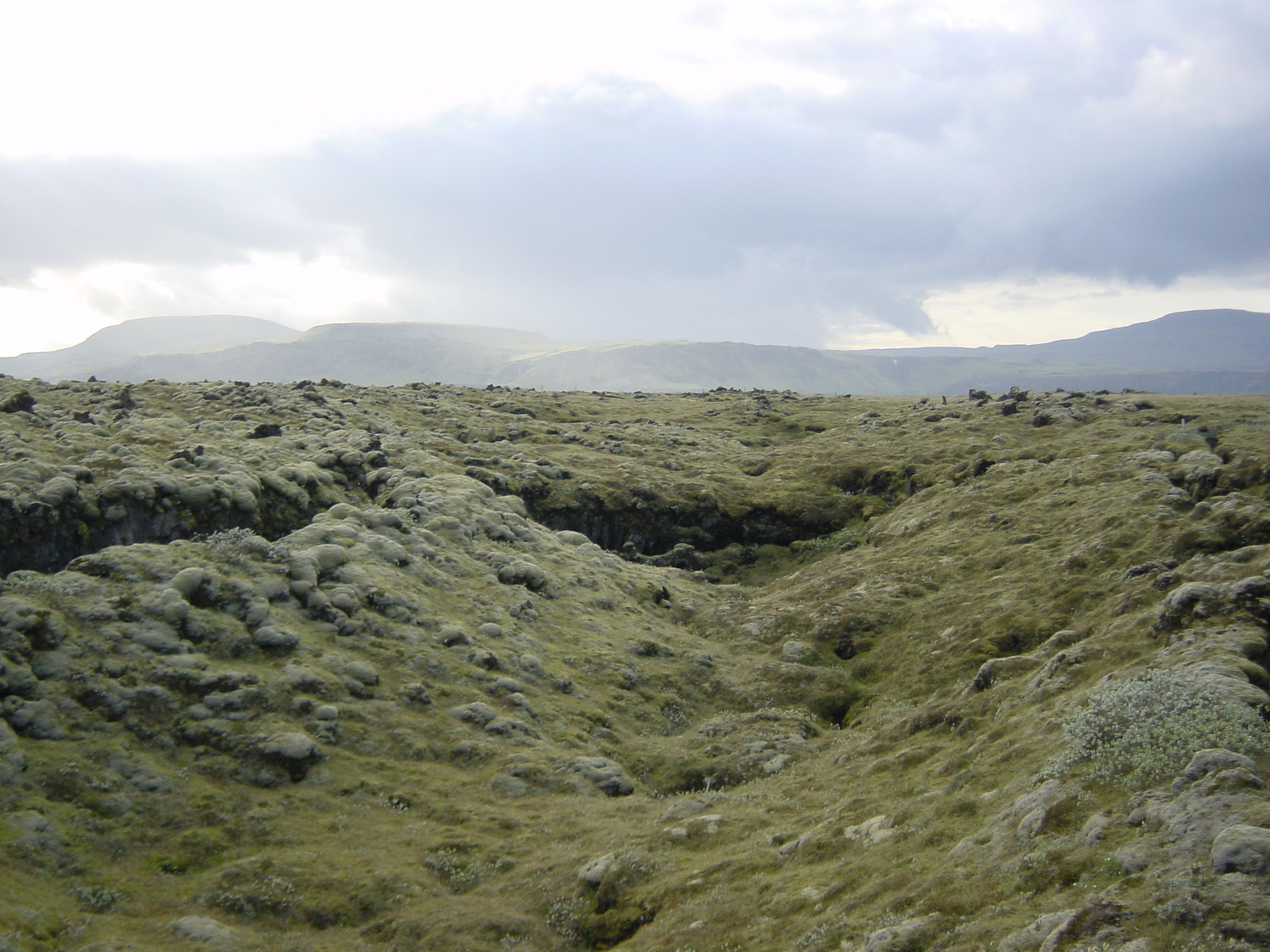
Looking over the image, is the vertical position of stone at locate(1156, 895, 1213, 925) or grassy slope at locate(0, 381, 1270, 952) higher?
stone at locate(1156, 895, 1213, 925)

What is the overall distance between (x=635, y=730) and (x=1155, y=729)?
74.1ft

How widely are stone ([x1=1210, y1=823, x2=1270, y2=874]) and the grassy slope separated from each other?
45cm

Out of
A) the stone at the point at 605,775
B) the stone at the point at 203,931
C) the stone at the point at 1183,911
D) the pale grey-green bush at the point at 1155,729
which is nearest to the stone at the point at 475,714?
the stone at the point at 605,775

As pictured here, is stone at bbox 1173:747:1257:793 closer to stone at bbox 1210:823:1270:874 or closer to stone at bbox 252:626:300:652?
stone at bbox 1210:823:1270:874

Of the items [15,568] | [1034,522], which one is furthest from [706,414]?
[15,568]

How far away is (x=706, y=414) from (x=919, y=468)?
2436 inches

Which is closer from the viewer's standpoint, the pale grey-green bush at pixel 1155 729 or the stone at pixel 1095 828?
the stone at pixel 1095 828

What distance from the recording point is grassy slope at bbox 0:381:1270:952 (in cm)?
1898

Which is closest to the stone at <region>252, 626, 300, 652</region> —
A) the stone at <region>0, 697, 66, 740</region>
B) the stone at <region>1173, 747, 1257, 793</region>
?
the stone at <region>0, 697, 66, 740</region>

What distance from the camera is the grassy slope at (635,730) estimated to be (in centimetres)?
1898

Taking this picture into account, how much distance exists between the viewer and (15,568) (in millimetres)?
36062

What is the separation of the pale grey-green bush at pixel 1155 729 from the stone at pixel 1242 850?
11.4 ft

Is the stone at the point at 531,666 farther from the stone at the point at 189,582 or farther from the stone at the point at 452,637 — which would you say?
the stone at the point at 189,582

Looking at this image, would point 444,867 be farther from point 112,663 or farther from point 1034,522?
point 1034,522
